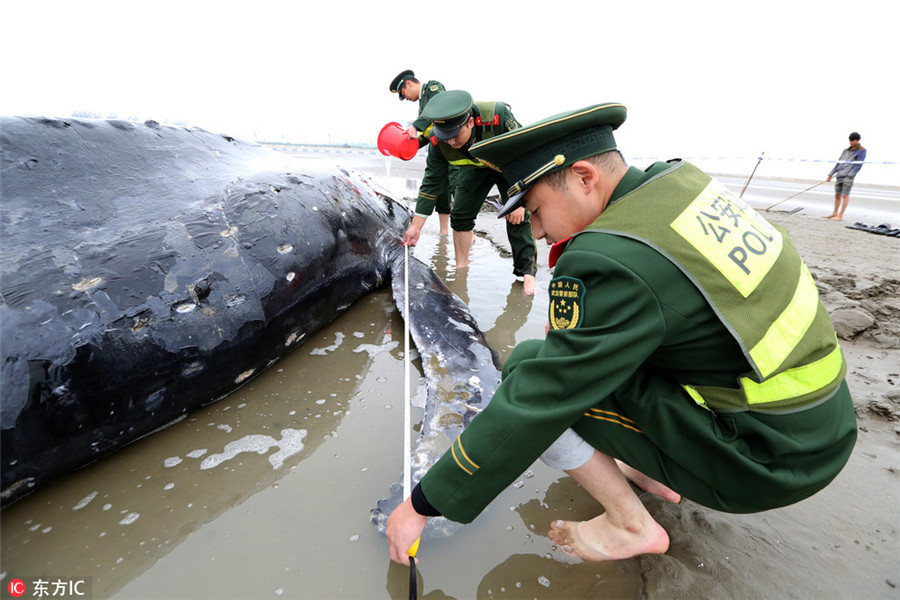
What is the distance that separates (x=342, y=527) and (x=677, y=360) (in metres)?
1.31

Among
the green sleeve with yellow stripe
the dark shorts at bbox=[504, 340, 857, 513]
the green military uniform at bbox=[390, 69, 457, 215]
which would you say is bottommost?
the dark shorts at bbox=[504, 340, 857, 513]

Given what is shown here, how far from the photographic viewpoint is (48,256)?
1.82m

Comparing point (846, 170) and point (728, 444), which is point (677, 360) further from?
point (846, 170)

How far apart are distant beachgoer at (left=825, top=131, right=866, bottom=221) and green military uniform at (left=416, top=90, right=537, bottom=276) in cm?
873

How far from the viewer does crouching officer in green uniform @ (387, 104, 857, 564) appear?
1106 millimetres

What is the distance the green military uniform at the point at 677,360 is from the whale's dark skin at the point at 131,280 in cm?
150

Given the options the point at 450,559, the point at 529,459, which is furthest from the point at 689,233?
the point at 450,559

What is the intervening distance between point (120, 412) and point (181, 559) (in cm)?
74

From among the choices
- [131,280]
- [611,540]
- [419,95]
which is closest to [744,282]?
[611,540]

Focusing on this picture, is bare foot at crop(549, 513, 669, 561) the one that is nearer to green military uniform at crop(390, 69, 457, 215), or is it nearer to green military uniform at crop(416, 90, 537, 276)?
green military uniform at crop(416, 90, 537, 276)

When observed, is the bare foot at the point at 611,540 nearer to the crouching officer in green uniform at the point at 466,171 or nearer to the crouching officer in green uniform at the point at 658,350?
the crouching officer in green uniform at the point at 658,350

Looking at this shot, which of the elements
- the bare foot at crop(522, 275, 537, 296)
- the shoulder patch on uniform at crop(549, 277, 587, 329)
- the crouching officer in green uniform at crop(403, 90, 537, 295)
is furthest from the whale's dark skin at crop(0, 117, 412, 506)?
the bare foot at crop(522, 275, 537, 296)

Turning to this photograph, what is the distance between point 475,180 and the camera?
4289 mm

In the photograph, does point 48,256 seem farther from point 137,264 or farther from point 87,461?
point 87,461
